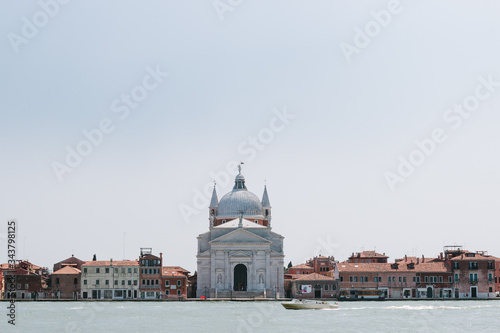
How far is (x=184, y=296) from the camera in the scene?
328 ft

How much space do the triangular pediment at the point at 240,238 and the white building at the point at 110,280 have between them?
9.51 m

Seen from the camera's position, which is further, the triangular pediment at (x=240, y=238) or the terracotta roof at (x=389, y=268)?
the triangular pediment at (x=240, y=238)

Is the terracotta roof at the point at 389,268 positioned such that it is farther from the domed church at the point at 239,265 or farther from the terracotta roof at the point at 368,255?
the terracotta roof at the point at 368,255

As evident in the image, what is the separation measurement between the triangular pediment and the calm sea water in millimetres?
28835

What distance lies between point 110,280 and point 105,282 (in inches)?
22.5

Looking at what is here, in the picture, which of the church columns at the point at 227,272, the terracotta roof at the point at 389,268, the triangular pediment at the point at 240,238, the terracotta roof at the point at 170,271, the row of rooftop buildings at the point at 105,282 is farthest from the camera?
the triangular pediment at the point at 240,238

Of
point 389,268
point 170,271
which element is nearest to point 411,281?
point 389,268

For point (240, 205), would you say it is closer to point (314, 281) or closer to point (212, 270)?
point (212, 270)

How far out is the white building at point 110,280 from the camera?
324 ft

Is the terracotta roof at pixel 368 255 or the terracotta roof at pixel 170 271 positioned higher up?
the terracotta roof at pixel 368 255

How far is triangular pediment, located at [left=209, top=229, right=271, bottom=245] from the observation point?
335ft

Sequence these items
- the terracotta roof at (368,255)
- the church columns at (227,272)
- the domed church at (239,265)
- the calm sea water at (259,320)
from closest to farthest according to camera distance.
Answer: the calm sea water at (259,320)
the domed church at (239,265)
the church columns at (227,272)
the terracotta roof at (368,255)

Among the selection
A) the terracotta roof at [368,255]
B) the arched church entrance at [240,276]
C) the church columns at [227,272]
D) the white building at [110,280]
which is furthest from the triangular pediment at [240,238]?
the terracotta roof at [368,255]

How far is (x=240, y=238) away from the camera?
103 meters
